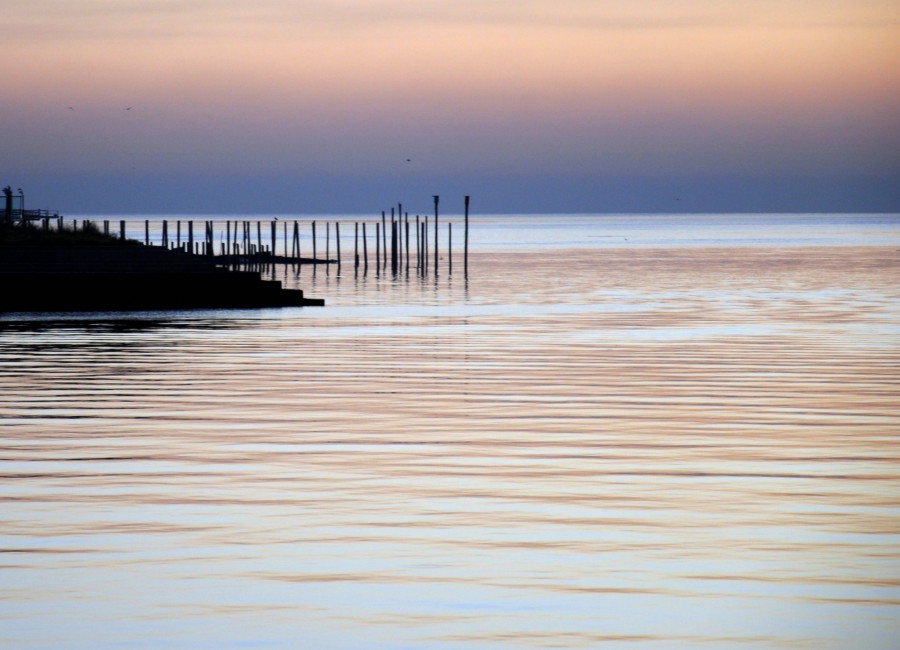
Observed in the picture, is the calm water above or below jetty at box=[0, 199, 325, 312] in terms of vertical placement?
above

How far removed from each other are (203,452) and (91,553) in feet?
12.6

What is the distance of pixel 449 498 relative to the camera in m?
9.90

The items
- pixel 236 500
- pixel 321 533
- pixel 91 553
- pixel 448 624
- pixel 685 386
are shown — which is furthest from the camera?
pixel 685 386

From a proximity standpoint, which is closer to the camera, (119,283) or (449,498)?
(449,498)

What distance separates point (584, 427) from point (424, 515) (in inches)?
180

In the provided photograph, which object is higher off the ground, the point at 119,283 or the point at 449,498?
the point at 449,498

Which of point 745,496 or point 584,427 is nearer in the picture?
point 745,496

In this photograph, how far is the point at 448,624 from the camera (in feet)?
21.9

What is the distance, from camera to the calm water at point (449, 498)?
6797 millimetres

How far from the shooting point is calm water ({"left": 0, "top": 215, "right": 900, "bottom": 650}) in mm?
6797

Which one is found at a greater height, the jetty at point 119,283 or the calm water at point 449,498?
the calm water at point 449,498

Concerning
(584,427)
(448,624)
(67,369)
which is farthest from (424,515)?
Answer: (67,369)

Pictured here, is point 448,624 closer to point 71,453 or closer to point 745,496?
point 745,496

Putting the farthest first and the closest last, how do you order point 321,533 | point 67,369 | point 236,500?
point 67,369 → point 236,500 → point 321,533
